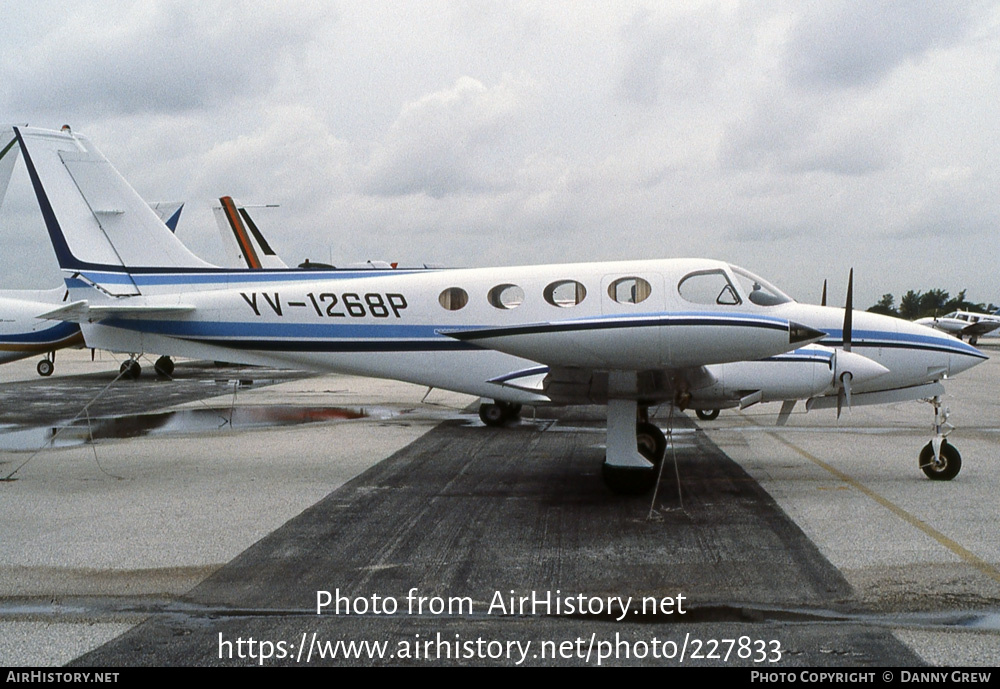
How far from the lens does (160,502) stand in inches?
352

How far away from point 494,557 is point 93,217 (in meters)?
9.48

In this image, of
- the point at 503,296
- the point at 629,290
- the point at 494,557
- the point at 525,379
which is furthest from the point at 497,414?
the point at 494,557

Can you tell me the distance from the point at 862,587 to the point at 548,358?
3.38 meters

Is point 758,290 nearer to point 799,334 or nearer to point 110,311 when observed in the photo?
point 799,334

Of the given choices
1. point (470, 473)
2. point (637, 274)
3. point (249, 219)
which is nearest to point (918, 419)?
point (637, 274)

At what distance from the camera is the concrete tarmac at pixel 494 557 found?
16.2 feet

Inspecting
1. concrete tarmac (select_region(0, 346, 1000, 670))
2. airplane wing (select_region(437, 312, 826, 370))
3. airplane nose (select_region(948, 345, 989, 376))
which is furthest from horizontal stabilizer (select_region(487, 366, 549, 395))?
airplane nose (select_region(948, 345, 989, 376))

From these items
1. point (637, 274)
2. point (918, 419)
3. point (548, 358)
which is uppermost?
point (637, 274)

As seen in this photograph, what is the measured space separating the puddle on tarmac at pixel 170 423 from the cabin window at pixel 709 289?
875 cm

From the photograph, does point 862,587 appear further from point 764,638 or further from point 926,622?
point 764,638

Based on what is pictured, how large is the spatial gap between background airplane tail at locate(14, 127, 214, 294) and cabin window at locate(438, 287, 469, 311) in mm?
4091

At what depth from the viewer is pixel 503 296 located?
38.2 feet

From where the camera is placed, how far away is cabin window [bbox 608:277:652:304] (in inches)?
417

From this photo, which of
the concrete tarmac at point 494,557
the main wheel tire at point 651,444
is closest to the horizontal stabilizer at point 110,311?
the concrete tarmac at point 494,557
